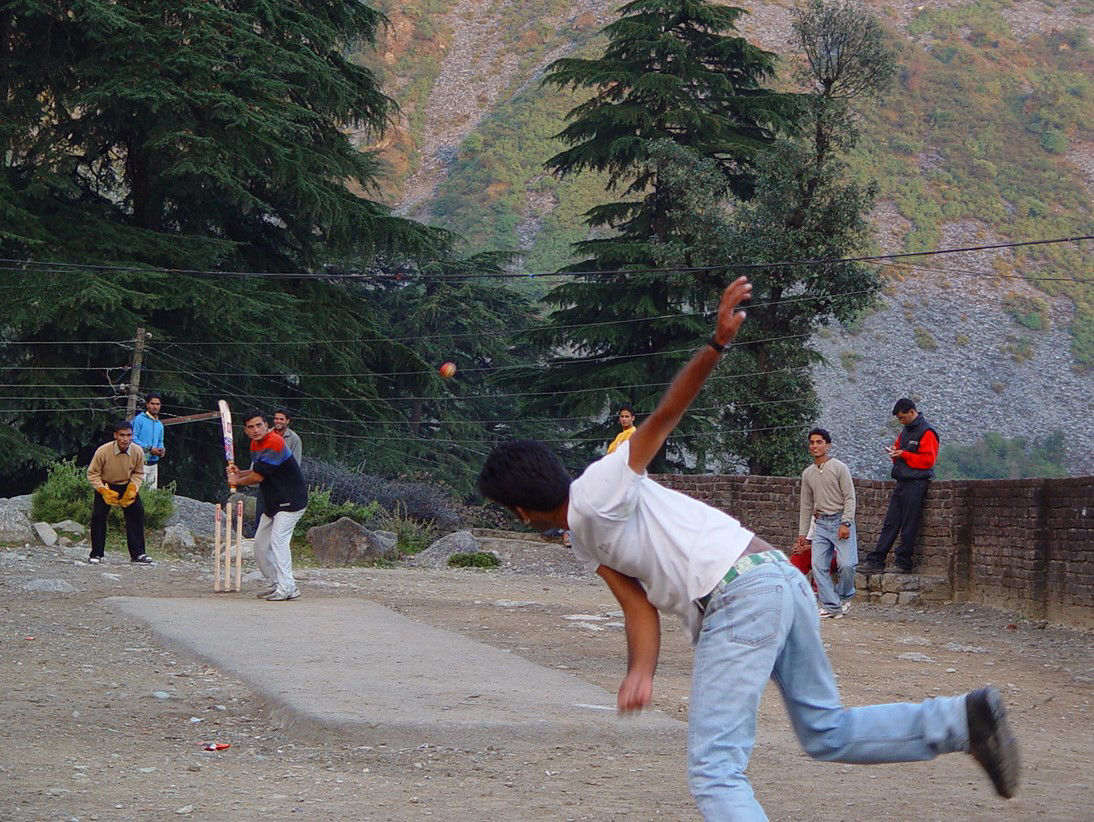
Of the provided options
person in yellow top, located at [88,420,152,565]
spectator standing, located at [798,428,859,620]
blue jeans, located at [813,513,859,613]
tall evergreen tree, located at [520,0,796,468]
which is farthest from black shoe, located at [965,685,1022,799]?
tall evergreen tree, located at [520,0,796,468]

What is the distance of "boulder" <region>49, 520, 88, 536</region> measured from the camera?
20.2 metres

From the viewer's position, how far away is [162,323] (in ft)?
111

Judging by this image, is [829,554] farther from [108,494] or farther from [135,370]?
[135,370]

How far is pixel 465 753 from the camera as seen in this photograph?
6797 mm

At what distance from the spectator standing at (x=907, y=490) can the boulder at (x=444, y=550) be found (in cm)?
802

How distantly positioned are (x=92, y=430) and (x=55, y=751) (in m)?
26.8

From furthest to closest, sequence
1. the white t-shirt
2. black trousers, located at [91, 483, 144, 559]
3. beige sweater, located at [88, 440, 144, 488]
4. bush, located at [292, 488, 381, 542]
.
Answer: bush, located at [292, 488, 381, 542]
black trousers, located at [91, 483, 144, 559]
beige sweater, located at [88, 440, 144, 488]
the white t-shirt

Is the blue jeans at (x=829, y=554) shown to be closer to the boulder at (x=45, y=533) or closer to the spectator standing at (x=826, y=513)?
the spectator standing at (x=826, y=513)

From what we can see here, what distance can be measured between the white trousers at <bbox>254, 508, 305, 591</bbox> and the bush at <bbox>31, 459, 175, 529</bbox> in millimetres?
8286

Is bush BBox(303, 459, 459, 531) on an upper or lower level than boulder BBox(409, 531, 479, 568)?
upper

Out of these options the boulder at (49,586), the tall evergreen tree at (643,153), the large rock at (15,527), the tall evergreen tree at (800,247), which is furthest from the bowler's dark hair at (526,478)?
the tall evergreen tree at (643,153)

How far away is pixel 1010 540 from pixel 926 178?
9878 centimetres

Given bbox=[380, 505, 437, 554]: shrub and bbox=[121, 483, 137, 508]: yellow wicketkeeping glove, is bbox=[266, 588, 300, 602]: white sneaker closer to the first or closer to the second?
bbox=[121, 483, 137, 508]: yellow wicketkeeping glove

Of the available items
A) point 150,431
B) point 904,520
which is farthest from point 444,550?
point 904,520
